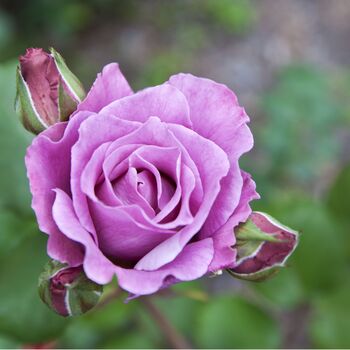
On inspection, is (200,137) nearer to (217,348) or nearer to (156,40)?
(217,348)

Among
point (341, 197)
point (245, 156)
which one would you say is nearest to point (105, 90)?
point (341, 197)

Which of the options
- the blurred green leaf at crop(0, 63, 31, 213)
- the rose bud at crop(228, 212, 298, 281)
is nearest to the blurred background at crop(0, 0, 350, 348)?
the blurred green leaf at crop(0, 63, 31, 213)

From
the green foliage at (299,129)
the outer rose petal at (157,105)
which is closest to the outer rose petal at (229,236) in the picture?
the outer rose petal at (157,105)

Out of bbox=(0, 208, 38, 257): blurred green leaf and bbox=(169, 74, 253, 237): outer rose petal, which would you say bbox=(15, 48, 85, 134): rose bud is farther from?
bbox=(0, 208, 38, 257): blurred green leaf

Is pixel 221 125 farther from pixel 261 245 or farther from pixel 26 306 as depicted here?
pixel 26 306

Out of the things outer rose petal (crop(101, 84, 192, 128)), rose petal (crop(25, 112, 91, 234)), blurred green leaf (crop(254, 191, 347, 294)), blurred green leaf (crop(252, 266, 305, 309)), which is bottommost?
blurred green leaf (crop(252, 266, 305, 309))

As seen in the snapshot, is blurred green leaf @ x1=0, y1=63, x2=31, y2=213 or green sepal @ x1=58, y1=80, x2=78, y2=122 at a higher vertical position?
green sepal @ x1=58, y1=80, x2=78, y2=122

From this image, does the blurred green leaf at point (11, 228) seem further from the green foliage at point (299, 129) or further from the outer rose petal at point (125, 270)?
the green foliage at point (299, 129)

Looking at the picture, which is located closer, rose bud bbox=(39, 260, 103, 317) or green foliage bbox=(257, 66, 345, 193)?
rose bud bbox=(39, 260, 103, 317)
